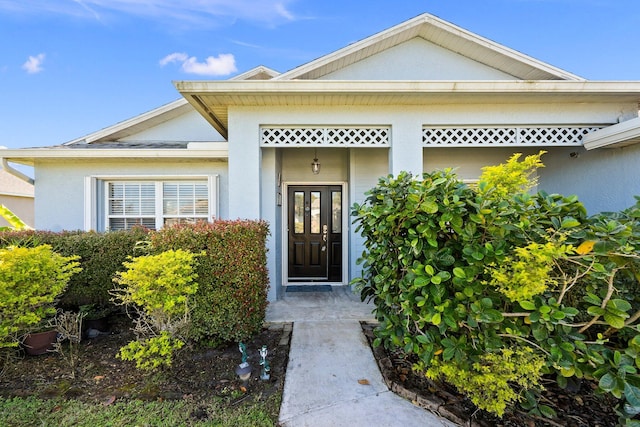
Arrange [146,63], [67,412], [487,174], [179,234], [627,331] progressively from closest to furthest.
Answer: [627,331], [67,412], [487,174], [179,234], [146,63]

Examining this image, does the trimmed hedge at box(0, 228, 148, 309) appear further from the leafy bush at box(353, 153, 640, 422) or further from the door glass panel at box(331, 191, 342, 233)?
the door glass panel at box(331, 191, 342, 233)

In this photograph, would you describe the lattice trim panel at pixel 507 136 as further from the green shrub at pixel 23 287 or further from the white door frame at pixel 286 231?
the green shrub at pixel 23 287

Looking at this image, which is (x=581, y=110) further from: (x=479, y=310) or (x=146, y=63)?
(x=146, y=63)

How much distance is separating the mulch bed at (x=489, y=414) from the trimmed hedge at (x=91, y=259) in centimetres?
403

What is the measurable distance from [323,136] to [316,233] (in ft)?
8.88

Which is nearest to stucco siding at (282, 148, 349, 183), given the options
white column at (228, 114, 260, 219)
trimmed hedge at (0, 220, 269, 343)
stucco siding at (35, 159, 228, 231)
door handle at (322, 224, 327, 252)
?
door handle at (322, 224, 327, 252)

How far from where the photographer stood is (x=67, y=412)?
92.7 inches

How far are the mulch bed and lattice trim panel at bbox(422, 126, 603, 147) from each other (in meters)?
3.74

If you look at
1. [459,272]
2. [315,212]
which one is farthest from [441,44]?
[459,272]

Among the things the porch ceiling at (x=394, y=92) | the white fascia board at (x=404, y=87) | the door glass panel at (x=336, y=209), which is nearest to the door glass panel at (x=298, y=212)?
the door glass panel at (x=336, y=209)

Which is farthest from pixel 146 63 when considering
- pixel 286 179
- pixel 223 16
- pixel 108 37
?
pixel 286 179

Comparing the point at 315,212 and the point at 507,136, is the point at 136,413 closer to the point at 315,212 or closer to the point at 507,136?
the point at 315,212

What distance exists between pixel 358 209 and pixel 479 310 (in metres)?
1.40

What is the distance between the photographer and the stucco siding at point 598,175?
455 centimetres
